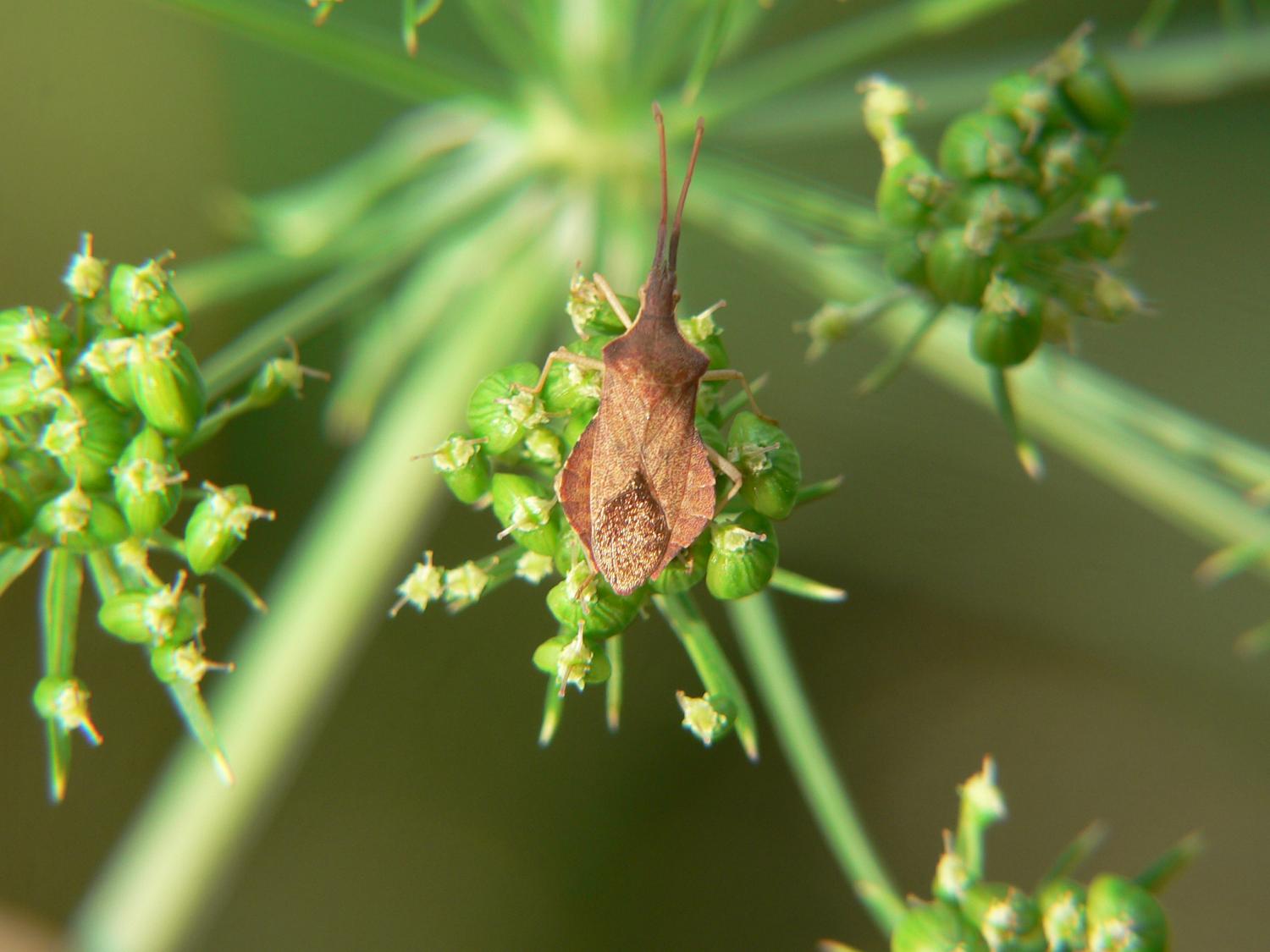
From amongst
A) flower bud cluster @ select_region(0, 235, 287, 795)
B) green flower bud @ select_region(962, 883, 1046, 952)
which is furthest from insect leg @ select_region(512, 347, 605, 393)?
green flower bud @ select_region(962, 883, 1046, 952)

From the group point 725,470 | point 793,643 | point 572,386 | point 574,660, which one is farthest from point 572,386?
point 793,643

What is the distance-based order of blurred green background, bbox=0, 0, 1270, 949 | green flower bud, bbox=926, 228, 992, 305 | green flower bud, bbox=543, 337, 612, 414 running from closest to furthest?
green flower bud, bbox=543, 337, 612, 414 < green flower bud, bbox=926, 228, 992, 305 < blurred green background, bbox=0, 0, 1270, 949

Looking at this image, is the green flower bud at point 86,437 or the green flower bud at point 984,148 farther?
the green flower bud at point 984,148

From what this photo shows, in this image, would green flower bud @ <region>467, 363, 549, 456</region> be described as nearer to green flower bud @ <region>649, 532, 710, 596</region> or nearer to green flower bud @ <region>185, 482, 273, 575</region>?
green flower bud @ <region>649, 532, 710, 596</region>

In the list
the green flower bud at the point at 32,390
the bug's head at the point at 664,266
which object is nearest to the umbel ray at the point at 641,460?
the bug's head at the point at 664,266

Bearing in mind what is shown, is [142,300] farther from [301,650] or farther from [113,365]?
[301,650]

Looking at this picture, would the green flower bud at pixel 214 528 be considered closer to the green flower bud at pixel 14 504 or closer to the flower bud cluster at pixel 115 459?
the flower bud cluster at pixel 115 459

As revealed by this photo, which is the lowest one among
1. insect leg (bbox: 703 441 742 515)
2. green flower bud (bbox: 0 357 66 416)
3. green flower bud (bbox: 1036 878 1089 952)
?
green flower bud (bbox: 1036 878 1089 952)

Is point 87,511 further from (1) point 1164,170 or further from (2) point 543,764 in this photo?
(1) point 1164,170
